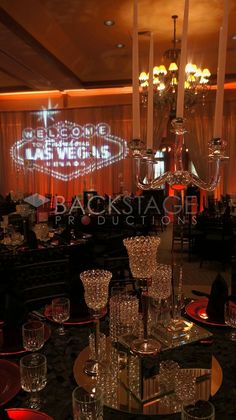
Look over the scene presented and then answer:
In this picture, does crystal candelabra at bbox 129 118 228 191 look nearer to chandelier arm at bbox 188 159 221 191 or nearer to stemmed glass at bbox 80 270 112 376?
chandelier arm at bbox 188 159 221 191

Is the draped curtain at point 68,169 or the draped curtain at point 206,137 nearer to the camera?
the draped curtain at point 206,137

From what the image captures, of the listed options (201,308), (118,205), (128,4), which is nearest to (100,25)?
(128,4)

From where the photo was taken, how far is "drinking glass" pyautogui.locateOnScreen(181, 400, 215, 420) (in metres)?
0.87

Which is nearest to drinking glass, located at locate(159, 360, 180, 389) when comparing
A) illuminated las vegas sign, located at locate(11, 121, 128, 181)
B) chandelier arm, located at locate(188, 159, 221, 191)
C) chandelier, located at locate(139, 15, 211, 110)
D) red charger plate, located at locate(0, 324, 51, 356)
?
red charger plate, located at locate(0, 324, 51, 356)

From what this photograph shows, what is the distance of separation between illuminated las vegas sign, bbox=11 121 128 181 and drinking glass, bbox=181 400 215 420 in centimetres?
845

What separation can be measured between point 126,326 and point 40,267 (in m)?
1.04

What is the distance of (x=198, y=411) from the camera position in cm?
92

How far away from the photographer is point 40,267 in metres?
2.26

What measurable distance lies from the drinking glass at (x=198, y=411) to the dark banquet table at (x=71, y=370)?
12 cm

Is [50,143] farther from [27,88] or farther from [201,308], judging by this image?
[201,308]

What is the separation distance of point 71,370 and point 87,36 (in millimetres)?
5013

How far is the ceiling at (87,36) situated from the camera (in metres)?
4.25

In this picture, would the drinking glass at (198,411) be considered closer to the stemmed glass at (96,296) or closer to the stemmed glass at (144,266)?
the stemmed glass at (144,266)

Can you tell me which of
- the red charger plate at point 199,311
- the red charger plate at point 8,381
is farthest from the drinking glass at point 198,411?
the red charger plate at point 199,311
